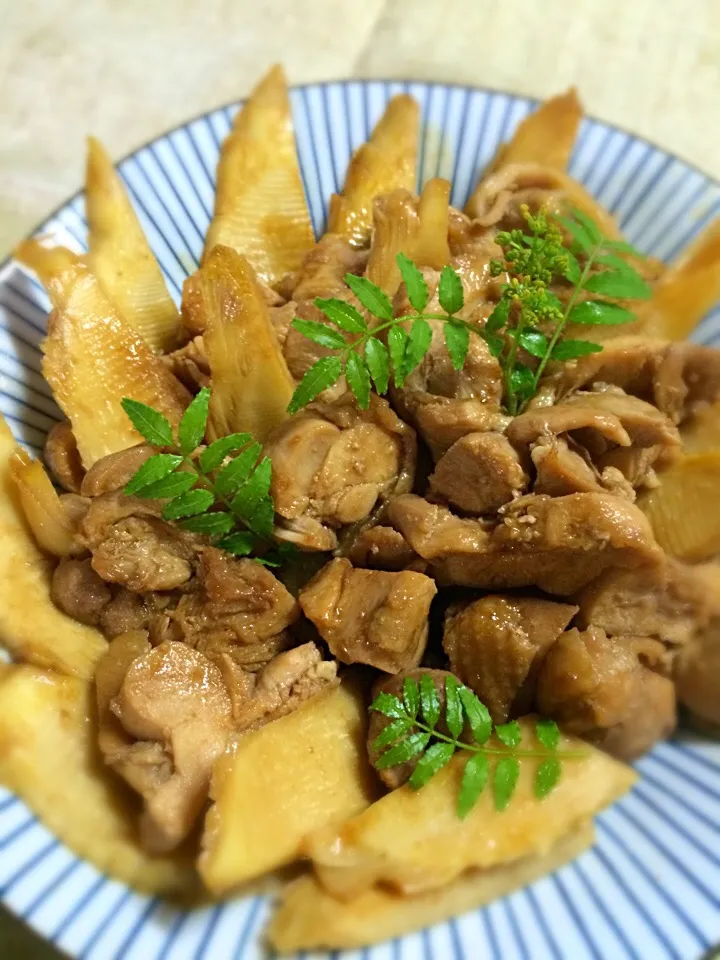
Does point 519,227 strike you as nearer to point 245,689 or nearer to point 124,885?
point 245,689

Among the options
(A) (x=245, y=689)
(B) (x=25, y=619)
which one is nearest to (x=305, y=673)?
(A) (x=245, y=689)

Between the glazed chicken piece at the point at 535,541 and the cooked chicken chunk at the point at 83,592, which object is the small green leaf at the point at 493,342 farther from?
the cooked chicken chunk at the point at 83,592

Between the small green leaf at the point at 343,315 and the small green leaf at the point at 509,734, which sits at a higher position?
the small green leaf at the point at 343,315

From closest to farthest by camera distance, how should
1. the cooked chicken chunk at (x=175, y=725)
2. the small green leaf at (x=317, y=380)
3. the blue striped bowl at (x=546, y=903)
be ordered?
the blue striped bowl at (x=546, y=903) → the cooked chicken chunk at (x=175, y=725) → the small green leaf at (x=317, y=380)

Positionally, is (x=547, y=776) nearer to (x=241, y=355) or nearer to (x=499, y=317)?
(x=499, y=317)

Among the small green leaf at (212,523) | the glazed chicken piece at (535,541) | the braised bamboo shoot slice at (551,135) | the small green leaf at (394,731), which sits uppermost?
the braised bamboo shoot slice at (551,135)

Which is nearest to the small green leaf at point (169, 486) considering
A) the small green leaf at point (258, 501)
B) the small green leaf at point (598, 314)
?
the small green leaf at point (258, 501)

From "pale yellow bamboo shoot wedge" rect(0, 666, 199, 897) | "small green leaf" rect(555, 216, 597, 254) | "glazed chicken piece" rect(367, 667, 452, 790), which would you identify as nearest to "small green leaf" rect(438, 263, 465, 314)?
"small green leaf" rect(555, 216, 597, 254)

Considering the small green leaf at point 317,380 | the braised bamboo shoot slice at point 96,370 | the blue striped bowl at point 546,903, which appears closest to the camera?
the blue striped bowl at point 546,903

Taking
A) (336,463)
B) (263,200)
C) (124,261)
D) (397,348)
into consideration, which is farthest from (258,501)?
(263,200)

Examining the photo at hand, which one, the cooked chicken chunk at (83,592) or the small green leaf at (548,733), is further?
the cooked chicken chunk at (83,592)
